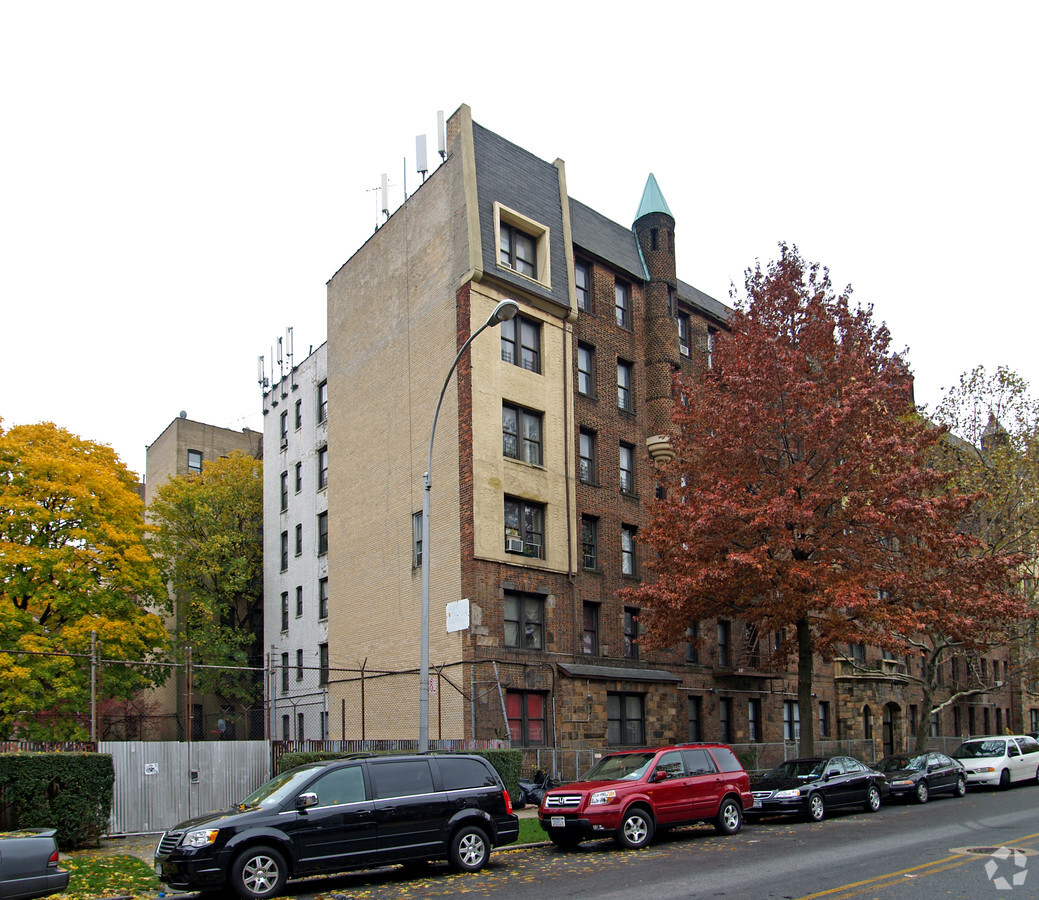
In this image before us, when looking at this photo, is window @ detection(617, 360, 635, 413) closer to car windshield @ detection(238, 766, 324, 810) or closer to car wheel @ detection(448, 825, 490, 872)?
car wheel @ detection(448, 825, 490, 872)

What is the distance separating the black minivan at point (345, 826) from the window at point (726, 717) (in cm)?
2010

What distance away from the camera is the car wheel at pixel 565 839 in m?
16.0

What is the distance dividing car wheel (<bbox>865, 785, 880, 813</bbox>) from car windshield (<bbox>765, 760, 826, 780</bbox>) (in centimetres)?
161

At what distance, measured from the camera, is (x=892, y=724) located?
141ft

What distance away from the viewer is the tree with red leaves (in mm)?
24281

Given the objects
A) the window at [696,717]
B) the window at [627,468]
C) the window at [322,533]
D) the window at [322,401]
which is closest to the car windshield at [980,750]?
the window at [696,717]

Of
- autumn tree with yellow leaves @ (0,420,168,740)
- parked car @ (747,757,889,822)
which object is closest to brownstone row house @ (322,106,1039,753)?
parked car @ (747,757,889,822)

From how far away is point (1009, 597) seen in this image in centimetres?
2625

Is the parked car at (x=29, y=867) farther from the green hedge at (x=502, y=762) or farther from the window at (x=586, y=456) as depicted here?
the window at (x=586, y=456)

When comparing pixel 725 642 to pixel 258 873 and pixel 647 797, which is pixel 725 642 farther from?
pixel 258 873

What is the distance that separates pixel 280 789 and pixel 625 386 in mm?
21834

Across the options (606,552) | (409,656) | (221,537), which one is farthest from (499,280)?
(221,537)

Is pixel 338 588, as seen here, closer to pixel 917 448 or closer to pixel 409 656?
pixel 409 656

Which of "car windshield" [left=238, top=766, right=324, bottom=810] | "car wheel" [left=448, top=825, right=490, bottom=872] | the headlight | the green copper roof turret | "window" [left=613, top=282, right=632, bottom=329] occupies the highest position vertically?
the green copper roof turret
